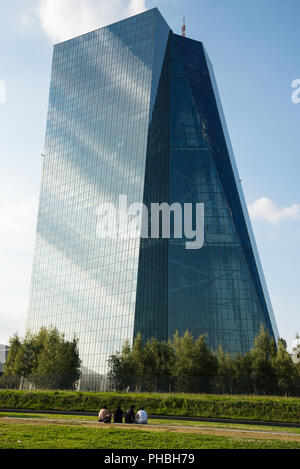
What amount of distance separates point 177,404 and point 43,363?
32.1 meters

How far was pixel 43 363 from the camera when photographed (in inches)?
2793

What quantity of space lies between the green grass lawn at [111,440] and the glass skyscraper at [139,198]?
6814 cm

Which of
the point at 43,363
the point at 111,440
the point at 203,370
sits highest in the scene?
the point at 43,363

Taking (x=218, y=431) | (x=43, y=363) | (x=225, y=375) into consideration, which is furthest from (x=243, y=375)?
(x=218, y=431)

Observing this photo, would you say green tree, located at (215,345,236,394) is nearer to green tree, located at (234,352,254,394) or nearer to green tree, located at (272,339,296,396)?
green tree, located at (234,352,254,394)

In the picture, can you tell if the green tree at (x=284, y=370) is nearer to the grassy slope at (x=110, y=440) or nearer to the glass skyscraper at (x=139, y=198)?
the glass skyscraper at (x=139, y=198)

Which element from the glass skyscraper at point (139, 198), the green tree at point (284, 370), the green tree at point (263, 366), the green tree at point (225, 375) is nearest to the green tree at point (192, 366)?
the green tree at point (225, 375)

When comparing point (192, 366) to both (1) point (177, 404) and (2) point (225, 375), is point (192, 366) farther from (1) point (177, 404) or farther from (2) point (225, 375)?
(1) point (177, 404)

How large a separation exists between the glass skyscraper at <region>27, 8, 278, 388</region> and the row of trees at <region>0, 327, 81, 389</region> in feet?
68.2

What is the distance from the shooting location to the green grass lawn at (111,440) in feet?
64.3

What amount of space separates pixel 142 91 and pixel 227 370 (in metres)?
73.4

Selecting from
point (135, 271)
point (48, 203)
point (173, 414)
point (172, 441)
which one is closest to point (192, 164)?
point (135, 271)
